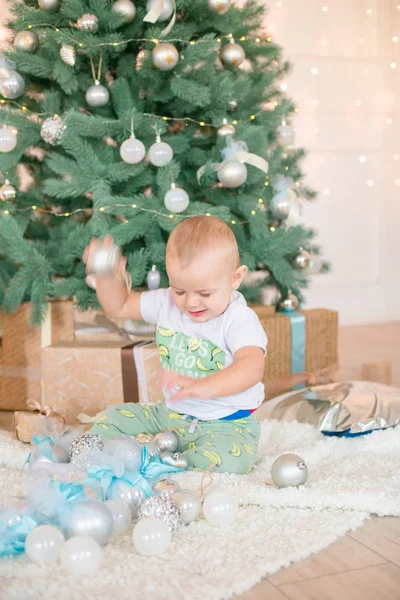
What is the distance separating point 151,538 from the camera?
0.96 meters

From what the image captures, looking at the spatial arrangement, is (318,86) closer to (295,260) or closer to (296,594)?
(295,260)

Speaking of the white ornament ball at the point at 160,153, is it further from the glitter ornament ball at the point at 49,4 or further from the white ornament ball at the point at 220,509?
the white ornament ball at the point at 220,509

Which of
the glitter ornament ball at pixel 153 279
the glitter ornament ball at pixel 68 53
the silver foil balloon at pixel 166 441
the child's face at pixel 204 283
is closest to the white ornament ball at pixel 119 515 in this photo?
the silver foil balloon at pixel 166 441

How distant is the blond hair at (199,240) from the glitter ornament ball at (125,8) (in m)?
0.79

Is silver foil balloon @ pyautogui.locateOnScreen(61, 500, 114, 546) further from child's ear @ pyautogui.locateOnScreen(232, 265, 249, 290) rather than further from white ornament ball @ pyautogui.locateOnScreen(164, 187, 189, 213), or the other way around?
white ornament ball @ pyautogui.locateOnScreen(164, 187, 189, 213)

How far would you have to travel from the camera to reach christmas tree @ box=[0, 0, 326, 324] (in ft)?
5.95

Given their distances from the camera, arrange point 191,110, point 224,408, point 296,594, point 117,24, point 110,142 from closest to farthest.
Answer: point 296,594 < point 224,408 < point 117,24 < point 191,110 < point 110,142

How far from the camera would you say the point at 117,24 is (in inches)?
71.3

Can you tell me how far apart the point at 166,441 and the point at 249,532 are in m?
0.35

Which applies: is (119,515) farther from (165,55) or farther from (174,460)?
(165,55)

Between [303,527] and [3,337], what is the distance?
1.19 metres

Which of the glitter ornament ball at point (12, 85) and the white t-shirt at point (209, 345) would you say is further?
the glitter ornament ball at point (12, 85)

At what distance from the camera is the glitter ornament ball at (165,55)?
1.77m

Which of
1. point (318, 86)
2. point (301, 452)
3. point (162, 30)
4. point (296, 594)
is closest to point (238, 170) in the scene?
point (162, 30)
